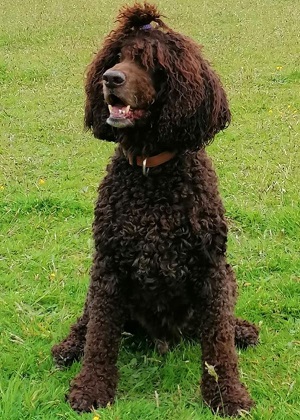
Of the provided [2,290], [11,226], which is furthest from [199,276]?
[11,226]

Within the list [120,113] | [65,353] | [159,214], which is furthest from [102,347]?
[120,113]

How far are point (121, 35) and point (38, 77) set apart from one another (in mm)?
6563

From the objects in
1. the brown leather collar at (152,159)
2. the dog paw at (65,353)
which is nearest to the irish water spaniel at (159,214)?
the brown leather collar at (152,159)

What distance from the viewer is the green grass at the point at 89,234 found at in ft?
10.6

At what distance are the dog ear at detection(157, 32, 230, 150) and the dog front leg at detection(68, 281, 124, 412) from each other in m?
0.80

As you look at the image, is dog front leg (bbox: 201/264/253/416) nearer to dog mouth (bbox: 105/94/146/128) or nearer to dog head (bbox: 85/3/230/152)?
dog head (bbox: 85/3/230/152)

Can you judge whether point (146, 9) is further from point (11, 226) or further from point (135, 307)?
point (11, 226)

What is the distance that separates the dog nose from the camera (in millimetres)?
2729

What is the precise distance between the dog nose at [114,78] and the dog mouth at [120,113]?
64 mm

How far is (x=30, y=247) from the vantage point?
4645mm

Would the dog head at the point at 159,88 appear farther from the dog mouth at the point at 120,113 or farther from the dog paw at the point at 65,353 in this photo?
the dog paw at the point at 65,353

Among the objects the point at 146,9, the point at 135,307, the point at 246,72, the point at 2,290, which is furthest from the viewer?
the point at 246,72

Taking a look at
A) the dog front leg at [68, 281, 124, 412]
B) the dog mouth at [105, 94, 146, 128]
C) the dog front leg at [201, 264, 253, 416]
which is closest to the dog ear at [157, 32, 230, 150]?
the dog mouth at [105, 94, 146, 128]

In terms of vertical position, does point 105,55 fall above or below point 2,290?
above
